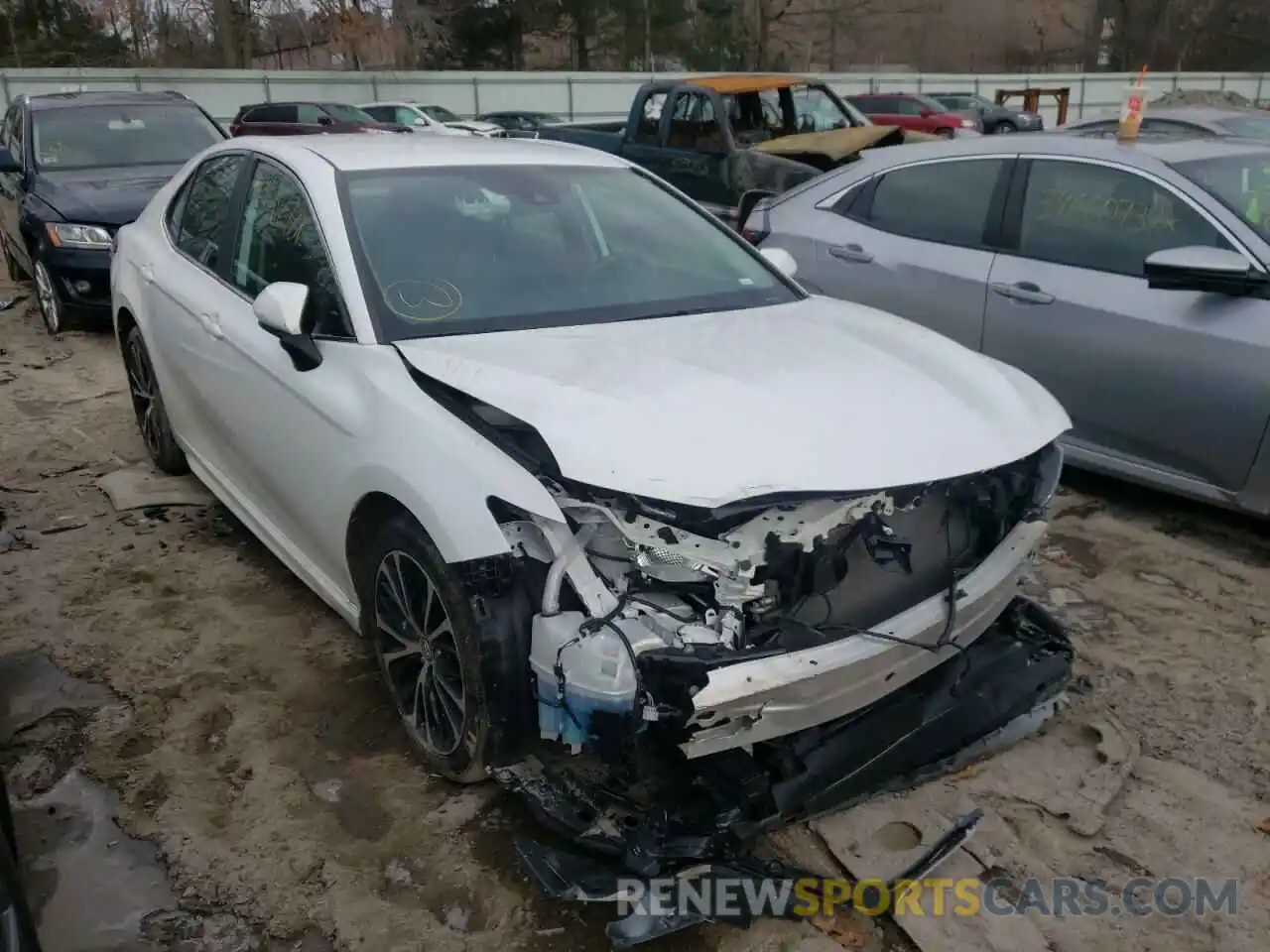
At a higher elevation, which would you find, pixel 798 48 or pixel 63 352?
pixel 798 48

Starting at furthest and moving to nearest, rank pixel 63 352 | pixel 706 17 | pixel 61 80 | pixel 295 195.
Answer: pixel 706 17 < pixel 61 80 < pixel 63 352 < pixel 295 195

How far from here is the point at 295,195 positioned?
355 centimetres

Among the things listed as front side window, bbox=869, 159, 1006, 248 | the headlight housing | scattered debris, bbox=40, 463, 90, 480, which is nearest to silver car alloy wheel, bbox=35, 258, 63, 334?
the headlight housing

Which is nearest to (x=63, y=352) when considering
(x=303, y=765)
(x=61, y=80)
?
(x=303, y=765)

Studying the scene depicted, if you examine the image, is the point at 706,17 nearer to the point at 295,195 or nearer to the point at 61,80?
the point at 61,80

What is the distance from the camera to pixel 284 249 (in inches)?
140

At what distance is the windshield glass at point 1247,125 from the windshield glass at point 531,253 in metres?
4.41

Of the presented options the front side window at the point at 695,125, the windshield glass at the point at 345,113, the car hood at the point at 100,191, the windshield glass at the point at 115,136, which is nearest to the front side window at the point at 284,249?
the car hood at the point at 100,191

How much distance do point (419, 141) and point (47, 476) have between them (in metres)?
2.91

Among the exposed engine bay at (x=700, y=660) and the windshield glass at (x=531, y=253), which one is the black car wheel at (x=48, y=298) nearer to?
the windshield glass at (x=531, y=253)

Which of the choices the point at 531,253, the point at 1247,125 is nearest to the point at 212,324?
the point at 531,253

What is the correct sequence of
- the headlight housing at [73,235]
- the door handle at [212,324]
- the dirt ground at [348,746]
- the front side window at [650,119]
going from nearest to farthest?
the dirt ground at [348,746] → the door handle at [212,324] → the headlight housing at [73,235] → the front side window at [650,119]

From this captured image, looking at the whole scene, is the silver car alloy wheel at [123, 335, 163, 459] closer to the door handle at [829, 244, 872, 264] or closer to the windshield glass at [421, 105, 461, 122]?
the door handle at [829, 244, 872, 264]

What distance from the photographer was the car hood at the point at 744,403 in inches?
94.6
